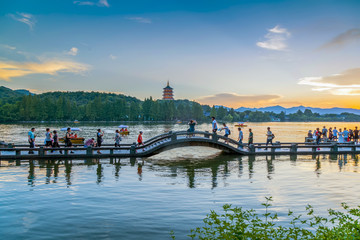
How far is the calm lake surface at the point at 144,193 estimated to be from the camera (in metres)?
9.19

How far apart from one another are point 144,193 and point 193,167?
26.0 ft

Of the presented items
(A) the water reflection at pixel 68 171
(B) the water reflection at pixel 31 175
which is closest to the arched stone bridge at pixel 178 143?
(A) the water reflection at pixel 68 171

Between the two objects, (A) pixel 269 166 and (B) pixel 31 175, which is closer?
(B) pixel 31 175

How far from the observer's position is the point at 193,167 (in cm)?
2048

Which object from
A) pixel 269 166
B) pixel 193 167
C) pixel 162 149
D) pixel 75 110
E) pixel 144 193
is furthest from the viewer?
pixel 75 110

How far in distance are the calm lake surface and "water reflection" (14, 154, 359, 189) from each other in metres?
0.06

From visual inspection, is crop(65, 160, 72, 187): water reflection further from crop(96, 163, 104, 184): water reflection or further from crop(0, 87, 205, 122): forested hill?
Result: crop(0, 87, 205, 122): forested hill

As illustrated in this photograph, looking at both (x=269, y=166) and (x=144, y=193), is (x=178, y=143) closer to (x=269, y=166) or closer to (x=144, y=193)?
(x=269, y=166)

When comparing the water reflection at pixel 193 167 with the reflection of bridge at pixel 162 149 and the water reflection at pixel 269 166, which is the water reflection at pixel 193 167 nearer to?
the water reflection at pixel 269 166

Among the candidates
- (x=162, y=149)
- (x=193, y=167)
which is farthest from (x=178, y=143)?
(x=193, y=167)

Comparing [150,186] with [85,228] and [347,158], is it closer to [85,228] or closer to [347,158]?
[85,228]

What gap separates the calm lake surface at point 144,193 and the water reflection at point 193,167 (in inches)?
2.5

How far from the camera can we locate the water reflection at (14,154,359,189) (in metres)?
16.4

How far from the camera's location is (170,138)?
83.9ft
